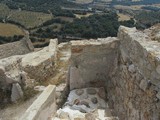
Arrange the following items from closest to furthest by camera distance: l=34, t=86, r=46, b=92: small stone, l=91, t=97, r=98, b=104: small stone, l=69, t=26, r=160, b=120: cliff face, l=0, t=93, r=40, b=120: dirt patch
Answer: l=69, t=26, r=160, b=120: cliff face → l=91, t=97, r=98, b=104: small stone → l=0, t=93, r=40, b=120: dirt patch → l=34, t=86, r=46, b=92: small stone

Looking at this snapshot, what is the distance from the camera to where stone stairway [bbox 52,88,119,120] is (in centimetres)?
774

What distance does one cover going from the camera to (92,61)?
9.31 metres

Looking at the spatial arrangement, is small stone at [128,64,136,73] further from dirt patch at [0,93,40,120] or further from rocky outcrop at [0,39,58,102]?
rocky outcrop at [0,39,58,102]

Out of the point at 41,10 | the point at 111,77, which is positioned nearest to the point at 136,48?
the point at 111,77

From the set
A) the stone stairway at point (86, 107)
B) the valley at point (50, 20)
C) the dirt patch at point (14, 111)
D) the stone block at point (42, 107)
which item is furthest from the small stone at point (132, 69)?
the valley at point (50, 20)

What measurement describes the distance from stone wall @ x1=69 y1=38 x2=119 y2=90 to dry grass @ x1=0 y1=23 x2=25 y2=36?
64.6 meters

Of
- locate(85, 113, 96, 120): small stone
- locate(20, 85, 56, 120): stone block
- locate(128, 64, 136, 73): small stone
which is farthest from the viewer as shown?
locate(85, 113, 96, 120): small stone

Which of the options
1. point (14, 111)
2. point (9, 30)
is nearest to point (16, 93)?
point (14, 111)

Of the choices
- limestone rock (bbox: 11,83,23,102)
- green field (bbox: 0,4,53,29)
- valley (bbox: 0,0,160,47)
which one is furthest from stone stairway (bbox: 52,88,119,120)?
green field (bbox: 0,4,53,29)

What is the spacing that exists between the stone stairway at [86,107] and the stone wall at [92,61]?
0.27 m

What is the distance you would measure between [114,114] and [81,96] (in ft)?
4.26

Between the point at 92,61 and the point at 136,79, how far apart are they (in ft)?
8.02

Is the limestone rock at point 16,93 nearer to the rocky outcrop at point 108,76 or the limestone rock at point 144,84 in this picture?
the rocky outcrop at point 108,76

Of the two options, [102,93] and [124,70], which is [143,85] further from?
[102,93]
